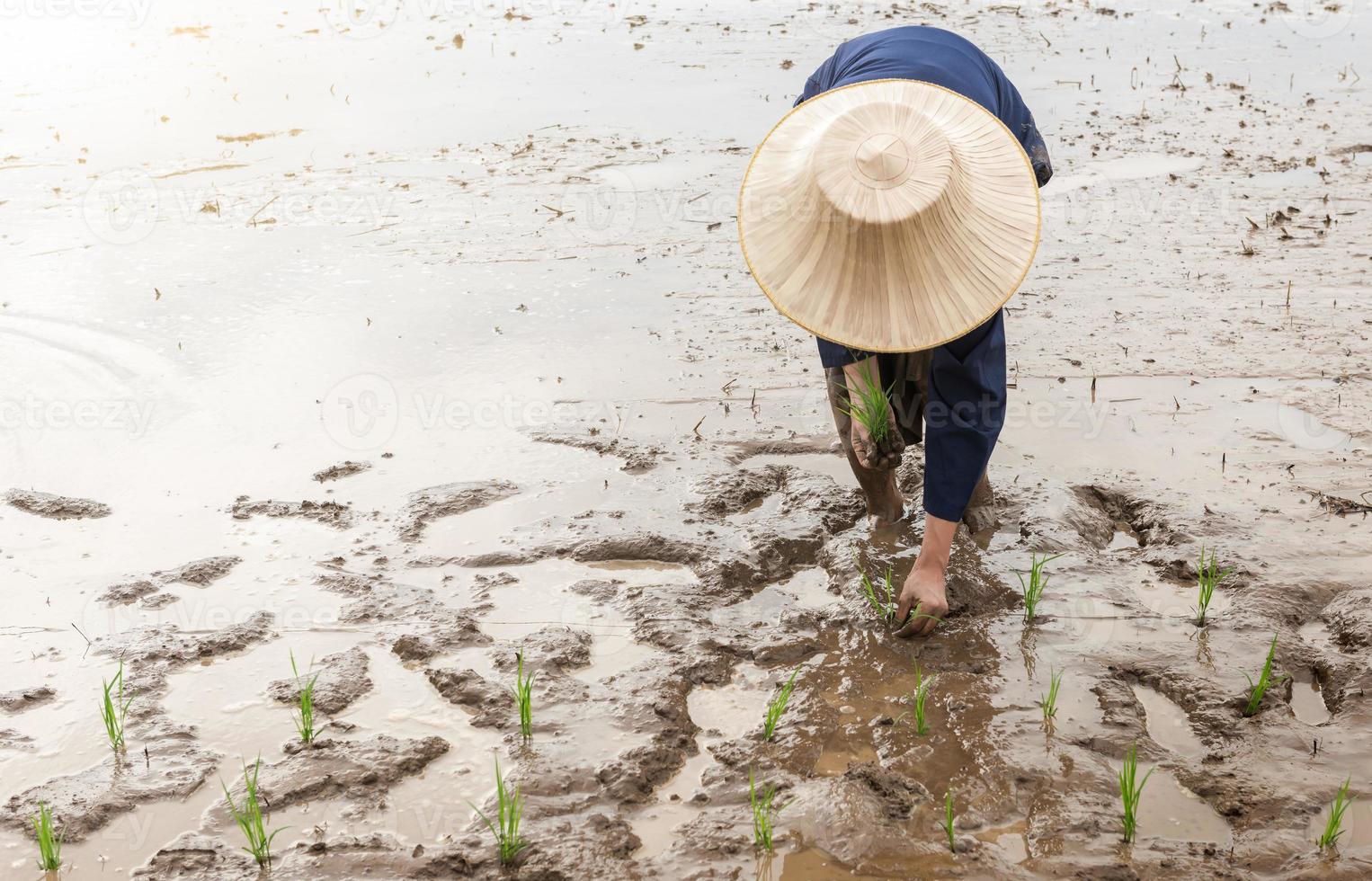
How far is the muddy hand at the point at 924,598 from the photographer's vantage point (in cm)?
285

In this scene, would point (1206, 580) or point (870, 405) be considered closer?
point (870, 405)

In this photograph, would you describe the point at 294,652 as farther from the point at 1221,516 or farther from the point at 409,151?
the point at 409,151

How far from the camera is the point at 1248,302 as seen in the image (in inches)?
188

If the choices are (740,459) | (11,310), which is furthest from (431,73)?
(740,459)

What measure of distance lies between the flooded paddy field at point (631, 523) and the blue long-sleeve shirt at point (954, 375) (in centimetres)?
50

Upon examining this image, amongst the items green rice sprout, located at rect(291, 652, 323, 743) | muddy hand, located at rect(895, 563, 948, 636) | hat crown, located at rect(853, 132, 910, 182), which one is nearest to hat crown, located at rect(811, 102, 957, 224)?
hat crown, located at rect(853, 132, 910, 182)

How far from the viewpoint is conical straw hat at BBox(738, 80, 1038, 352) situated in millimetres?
2318

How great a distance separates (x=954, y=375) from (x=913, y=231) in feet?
1.39
